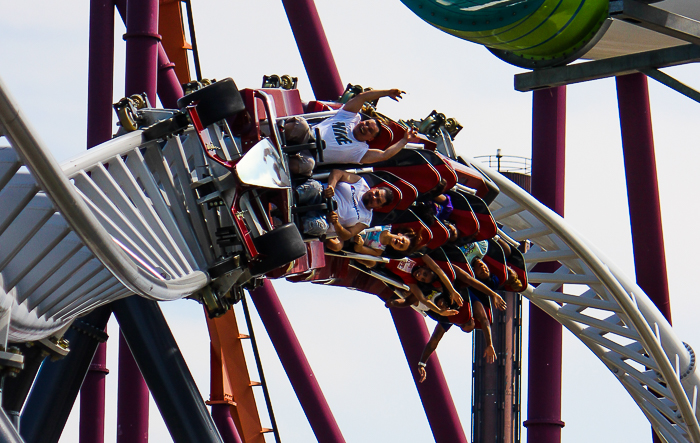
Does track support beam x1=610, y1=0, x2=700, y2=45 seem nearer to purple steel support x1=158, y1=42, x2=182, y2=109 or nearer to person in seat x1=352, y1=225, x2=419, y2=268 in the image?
person in seat x1=352, y1=225, x2=419, y2=268

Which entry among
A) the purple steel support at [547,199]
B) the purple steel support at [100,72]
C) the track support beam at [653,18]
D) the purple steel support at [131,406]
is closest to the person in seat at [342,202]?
the track support beam at [653,18]

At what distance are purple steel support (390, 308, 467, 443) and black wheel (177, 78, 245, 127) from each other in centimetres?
353

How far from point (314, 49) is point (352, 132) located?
8.67ft

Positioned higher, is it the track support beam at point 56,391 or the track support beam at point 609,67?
the track support beam at point 609,67

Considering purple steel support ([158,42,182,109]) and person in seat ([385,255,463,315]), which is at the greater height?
purple steel support ([158,42,182,109])

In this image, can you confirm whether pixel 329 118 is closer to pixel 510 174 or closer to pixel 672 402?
pixel 672 402

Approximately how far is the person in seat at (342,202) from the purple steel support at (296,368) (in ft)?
10.9

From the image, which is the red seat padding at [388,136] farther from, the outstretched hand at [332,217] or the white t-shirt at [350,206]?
the outstretched hand at [332,217]

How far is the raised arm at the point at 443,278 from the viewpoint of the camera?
20.6 feet

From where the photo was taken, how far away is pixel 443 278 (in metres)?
6.32

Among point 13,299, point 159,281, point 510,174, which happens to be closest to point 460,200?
point 159,281

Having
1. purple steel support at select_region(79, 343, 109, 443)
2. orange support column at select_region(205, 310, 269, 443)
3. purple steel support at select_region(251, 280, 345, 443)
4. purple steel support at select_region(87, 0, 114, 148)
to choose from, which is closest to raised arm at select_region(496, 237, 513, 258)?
purple steel support at select_region(251, 280, 345, 443)

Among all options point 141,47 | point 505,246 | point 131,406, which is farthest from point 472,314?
point 141,47

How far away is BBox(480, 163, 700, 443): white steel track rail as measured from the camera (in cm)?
804
